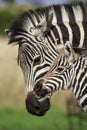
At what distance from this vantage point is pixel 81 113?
1800cm

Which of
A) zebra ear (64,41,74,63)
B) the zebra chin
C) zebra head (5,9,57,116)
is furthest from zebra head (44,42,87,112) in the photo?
the zebra chin

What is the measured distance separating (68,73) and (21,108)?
483 inches

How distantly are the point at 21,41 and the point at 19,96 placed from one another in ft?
36.1

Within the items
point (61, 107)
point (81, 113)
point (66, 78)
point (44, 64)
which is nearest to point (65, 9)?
point (44, 64)

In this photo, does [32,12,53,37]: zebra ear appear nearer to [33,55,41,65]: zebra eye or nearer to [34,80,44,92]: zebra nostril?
[33,55,41,65]: zebra eye

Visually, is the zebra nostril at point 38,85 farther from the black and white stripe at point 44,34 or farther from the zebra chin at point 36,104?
the black and white stripe at point 44,34

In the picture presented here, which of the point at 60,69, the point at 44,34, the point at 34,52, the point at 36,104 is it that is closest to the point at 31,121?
the point at 44,34

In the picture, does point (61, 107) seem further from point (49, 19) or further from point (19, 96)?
point (49, 19)

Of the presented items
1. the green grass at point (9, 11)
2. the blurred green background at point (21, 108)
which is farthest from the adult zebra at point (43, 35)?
the green grass at point (9, 11)

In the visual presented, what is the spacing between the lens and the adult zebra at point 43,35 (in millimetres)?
11047

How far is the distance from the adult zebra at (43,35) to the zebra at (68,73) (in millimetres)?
754

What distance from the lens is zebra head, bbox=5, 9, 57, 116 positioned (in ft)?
33.9

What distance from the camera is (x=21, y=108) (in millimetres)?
21844

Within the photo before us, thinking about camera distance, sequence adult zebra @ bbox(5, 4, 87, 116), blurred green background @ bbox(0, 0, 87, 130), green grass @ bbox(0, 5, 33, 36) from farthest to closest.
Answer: green grass @ bbox(0, 5, 33, 36), blurred green background @ bbox(0, 0, 87, 130), adult zebra @ bbox(5, 4, 87, 116)
